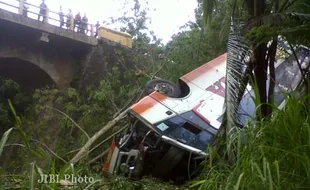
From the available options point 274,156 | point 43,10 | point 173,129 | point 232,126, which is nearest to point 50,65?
point 43,10

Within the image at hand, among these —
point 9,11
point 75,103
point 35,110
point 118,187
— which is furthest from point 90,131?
point 118,187

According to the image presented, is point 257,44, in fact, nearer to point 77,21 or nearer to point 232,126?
point 232,126

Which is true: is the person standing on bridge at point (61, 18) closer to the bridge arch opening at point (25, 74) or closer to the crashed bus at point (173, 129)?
the bridge arch opening at point (25, 74)

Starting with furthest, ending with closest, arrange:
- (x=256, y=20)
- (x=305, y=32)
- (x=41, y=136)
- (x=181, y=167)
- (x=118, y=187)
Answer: (x=41, y=136)
(x=181, y=167)
(x=256, y=20)
(x=305, y=32)
(x=118, y=187)

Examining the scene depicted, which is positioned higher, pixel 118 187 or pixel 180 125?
pixel 180 125

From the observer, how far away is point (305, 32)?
3.00 metres

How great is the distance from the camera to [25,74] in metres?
12.1

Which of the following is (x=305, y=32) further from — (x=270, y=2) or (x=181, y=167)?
(x=181, y=167)

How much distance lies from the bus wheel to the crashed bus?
1.6 inches

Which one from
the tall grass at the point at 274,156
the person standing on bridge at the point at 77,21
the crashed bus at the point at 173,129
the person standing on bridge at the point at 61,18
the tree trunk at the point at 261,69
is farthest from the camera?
the person standing on bridge at the point at 77,21

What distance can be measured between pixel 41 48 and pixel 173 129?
23.7 feet

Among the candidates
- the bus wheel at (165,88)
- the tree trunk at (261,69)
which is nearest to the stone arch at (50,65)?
the bus wheel at (165,88)

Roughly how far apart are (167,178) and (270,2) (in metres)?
2.27

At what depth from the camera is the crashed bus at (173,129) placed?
4.50m
